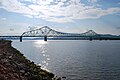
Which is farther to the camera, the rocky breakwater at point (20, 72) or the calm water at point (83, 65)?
the calm water at point (83, 65)

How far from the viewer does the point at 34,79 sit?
31.7m

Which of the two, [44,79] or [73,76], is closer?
[44,79]

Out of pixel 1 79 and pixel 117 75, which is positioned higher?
pixel 1 79

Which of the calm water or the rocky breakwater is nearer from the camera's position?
the rocky breakwater

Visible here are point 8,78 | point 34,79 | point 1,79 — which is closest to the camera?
point 1,79

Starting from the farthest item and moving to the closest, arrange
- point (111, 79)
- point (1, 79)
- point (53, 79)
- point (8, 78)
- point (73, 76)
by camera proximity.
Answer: point (73, 76)
point (111, 79)
point (53, 79)
point (8, 78)
point (1, 79)

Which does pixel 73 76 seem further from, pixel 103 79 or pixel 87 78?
pixel 103 79

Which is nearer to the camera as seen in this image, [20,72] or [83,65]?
[20,72]

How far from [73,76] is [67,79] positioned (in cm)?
295

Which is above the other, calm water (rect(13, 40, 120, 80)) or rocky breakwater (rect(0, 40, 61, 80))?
rocky breakwater (rect(0, 40, 61, 80))

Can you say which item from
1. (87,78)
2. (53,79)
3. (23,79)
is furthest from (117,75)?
(23,79)

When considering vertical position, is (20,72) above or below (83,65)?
above

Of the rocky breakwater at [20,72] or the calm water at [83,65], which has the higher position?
the rocky breakwater at [20,72]

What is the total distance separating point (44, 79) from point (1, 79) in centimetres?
1104
